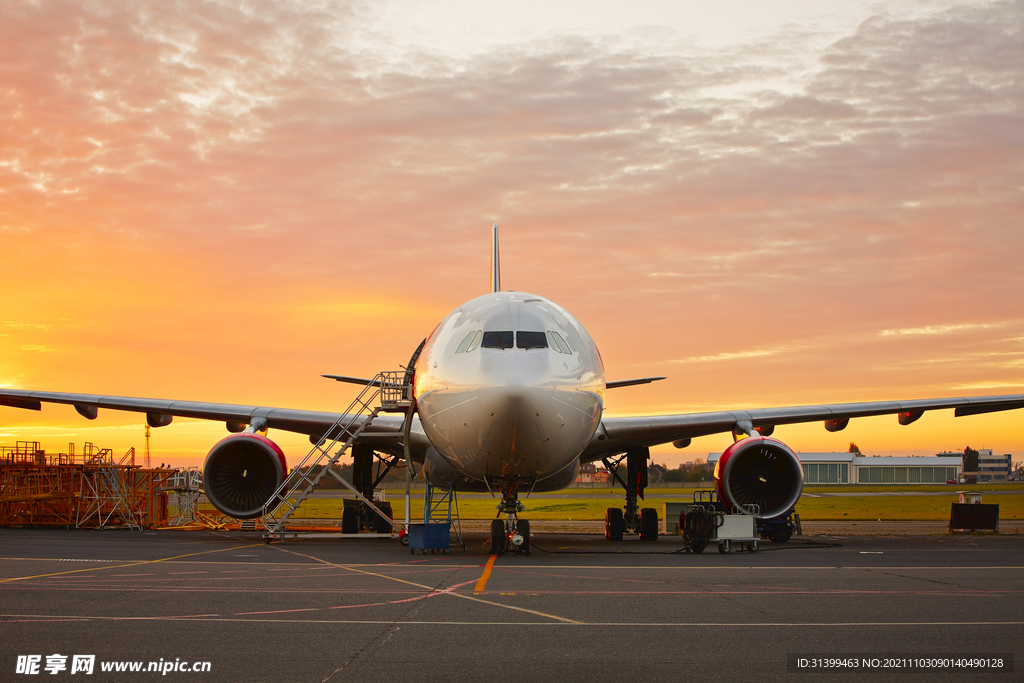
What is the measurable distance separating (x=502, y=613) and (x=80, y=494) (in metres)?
22.6

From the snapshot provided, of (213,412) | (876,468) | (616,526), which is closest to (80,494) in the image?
(213,412)

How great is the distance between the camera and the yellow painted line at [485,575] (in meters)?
11.0

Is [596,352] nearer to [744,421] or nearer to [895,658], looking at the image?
[744,421]

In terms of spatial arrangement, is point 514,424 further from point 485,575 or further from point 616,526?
point 616,526

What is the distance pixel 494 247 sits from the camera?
982 inches

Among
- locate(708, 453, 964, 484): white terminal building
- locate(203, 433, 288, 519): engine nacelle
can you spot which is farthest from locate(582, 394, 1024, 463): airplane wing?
locate(708, 453, 964, 484): white terminal building

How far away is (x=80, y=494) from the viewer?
2733cm

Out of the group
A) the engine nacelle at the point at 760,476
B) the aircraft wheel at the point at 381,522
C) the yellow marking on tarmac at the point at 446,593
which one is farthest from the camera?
the aircraft wheel at the point at 381,522

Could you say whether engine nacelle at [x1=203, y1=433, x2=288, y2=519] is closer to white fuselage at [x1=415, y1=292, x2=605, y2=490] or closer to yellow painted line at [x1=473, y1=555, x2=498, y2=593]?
white fuselage at [x1=415, y1=292, x2=605, y2=490]

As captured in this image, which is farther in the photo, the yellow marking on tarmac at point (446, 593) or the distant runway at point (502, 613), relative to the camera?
the yellow marking on tarmac at point (446, 593)

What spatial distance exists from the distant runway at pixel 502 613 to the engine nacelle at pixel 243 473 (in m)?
3.74

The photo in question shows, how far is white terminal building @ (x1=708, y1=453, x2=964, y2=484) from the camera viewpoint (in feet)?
378

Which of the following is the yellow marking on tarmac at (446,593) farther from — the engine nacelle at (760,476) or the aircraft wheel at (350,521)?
the engine nacelle at (760,476)

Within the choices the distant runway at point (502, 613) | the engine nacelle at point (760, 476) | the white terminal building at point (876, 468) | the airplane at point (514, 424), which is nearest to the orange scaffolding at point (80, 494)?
the airplane at point (514, 424)
